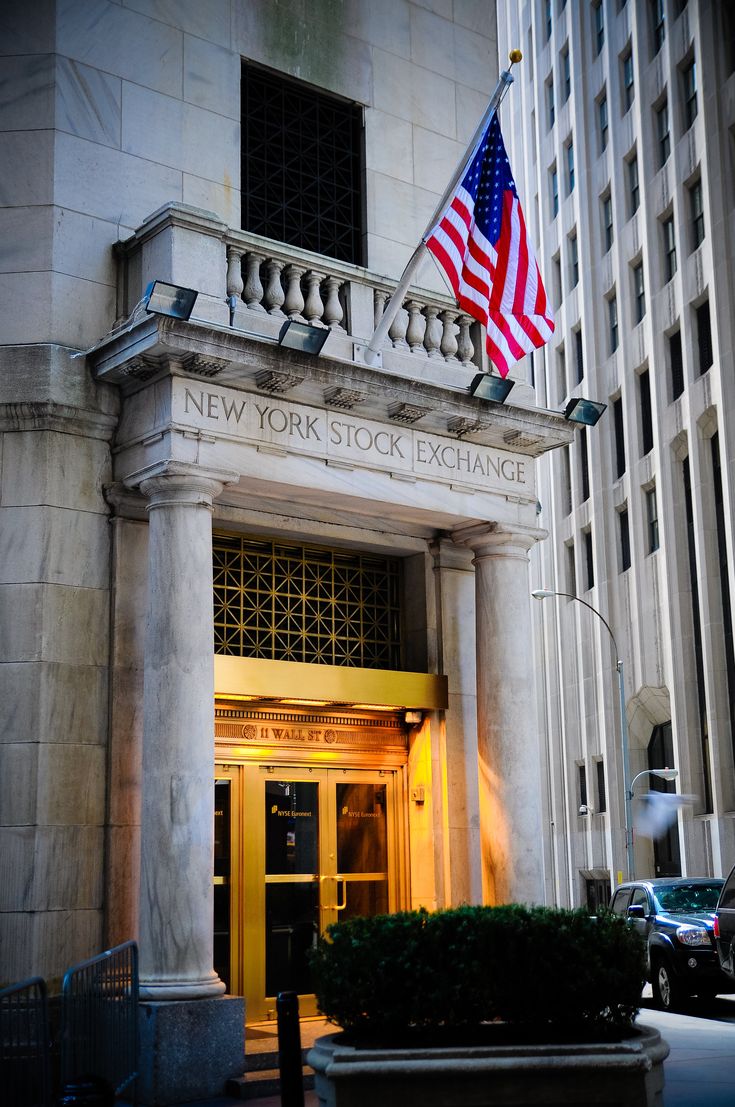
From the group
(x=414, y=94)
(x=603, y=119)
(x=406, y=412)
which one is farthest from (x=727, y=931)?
(x=603, y=119)

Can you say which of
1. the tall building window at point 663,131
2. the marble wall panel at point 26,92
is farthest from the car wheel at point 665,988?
the tall building window at point 663,131

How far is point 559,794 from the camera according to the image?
53375mm

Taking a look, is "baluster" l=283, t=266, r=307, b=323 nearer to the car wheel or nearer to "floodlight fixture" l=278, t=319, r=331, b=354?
"floodlight fixture" l=278, t=319, r=331, b=354

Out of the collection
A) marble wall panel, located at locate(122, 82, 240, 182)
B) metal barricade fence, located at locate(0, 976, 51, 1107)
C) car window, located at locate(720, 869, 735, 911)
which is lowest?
metal barricade fence, located at locate(0, 976, 51, 1107)

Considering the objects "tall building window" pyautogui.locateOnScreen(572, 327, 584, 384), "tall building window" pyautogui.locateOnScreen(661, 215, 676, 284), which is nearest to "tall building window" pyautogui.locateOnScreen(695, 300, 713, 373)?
"tall building window" pyautogui.locateOnScreen(661, 215, 676, 284)

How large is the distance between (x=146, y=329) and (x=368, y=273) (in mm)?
3275

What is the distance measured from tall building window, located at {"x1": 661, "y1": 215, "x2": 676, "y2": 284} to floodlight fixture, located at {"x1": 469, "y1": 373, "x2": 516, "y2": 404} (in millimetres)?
32770

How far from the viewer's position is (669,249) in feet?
148

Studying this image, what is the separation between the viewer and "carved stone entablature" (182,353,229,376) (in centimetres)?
1192

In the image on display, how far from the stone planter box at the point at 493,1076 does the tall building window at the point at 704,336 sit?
3631 centimetres

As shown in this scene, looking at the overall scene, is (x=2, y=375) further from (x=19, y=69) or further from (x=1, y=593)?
(x=19, y=69)

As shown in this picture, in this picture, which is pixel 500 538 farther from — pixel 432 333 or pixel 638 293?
pixel 638 293

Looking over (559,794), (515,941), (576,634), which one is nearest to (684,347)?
(576,634)

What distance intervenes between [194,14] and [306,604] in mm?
6800
